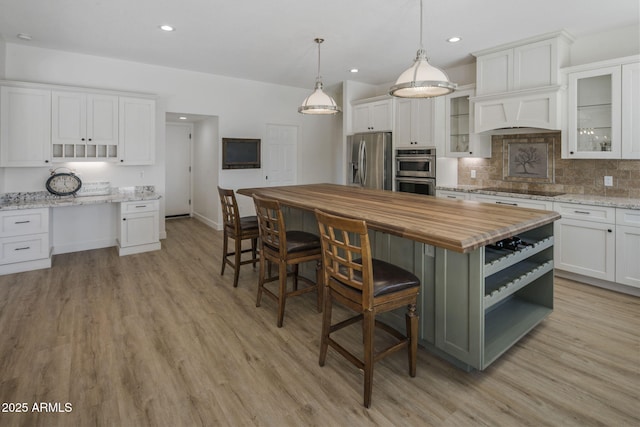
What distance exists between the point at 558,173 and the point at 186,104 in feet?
17.9

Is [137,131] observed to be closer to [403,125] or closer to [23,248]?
[23,248]

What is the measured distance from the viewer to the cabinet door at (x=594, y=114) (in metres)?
3.51

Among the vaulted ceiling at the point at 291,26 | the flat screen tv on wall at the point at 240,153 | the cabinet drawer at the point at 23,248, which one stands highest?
the vaulted ceiling at the point at 291,26

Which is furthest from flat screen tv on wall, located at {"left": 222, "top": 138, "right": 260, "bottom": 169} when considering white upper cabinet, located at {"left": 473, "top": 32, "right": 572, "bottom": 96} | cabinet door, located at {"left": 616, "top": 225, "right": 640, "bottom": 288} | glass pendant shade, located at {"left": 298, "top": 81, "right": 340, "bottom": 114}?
cabinet door, located at {"left": 616, "top": 225, "right": 640, "bottom": 288}

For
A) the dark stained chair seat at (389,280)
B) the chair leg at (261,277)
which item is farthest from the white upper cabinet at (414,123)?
the dark stained chair seat at (389,280)

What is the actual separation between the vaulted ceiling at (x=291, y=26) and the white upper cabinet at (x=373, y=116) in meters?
0.78

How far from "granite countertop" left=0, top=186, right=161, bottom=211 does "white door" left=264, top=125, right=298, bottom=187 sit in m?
2.35

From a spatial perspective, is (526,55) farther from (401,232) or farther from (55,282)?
Result: (55,282)

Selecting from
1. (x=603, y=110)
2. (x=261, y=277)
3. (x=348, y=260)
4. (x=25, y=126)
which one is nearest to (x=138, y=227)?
(x=25, y=126)

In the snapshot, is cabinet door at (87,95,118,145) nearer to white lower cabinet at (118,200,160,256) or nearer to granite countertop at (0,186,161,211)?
granite countertop at (0,186,161,211)

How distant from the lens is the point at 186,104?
5.67 meters

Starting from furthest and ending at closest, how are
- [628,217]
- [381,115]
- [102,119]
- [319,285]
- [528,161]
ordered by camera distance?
[381,115], [102,119], [528,161], [628,217], [319,285]

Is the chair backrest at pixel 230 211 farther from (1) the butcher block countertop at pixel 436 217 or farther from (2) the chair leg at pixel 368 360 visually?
(2) the chair leg at pixel 368 360

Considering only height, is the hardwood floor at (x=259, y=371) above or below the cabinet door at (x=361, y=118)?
below
